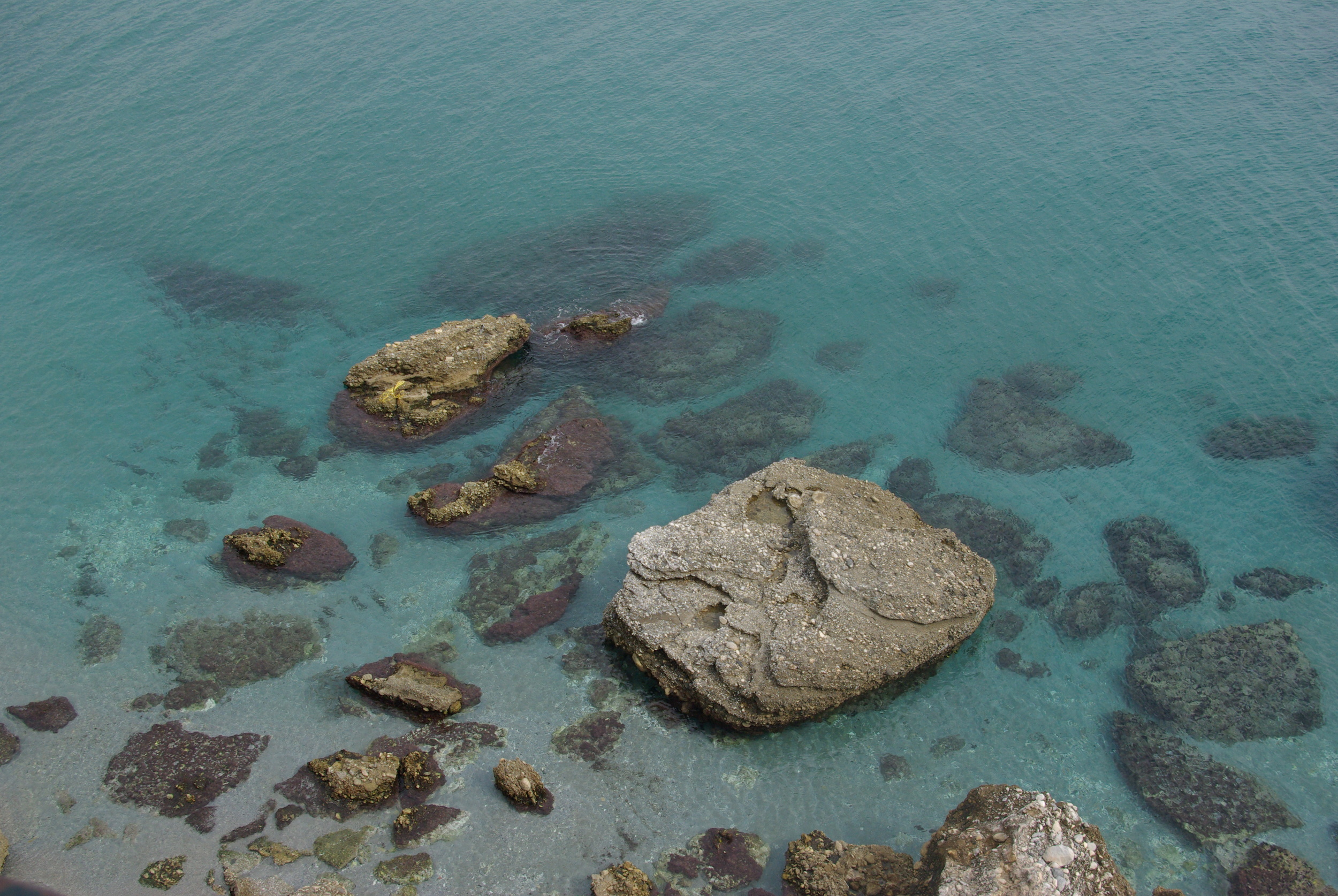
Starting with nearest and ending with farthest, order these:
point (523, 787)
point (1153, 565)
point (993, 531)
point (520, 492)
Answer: point (523, 787)
point (1153, 565)
point (993, 531)
point (520, 492)

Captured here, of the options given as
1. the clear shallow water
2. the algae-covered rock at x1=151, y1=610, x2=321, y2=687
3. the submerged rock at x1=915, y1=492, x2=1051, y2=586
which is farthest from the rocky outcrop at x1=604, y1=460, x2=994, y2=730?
the algae-covered rock at x1=151, y1=610, x2=321, y2=687

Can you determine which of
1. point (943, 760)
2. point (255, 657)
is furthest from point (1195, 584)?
point (255, 657)

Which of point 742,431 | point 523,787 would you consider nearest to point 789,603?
point 523,787

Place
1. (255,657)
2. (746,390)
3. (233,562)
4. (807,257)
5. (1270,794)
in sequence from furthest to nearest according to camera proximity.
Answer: (807,257) → (746,390) → (233,562) → (255,657) → (1270,794)

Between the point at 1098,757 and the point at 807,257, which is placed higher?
the point at 807,257

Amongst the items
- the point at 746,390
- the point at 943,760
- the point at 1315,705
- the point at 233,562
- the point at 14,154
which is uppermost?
the point at 14,154

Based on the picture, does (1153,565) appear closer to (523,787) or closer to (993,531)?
(993,531)

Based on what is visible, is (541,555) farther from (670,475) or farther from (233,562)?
(233,562)

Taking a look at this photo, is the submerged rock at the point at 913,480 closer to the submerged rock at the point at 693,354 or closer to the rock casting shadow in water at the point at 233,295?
the submerged rock at the point at 693,354
